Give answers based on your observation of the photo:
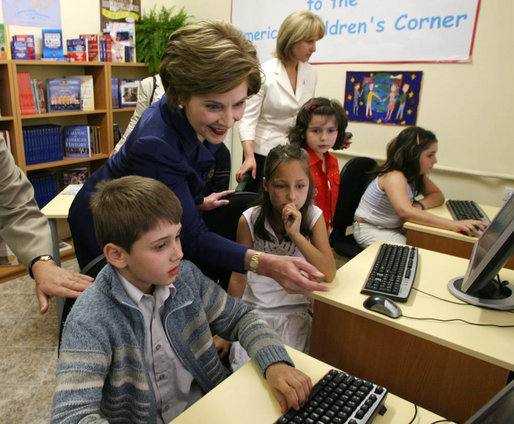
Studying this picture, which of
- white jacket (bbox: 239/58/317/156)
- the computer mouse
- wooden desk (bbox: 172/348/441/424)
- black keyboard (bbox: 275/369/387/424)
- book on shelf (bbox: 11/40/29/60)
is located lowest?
wooden desk (bbox: 172/348/441/424)

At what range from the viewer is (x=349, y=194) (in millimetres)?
2539

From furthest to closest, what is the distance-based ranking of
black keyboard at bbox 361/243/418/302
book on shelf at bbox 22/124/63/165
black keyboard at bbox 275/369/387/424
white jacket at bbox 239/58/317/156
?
book on shelf at bbox 22/124/63/165 → white jacket at bbox 239/58/317/156 → black keyboard at bbox 361/243/418/302 → black keyboard at bbox 275/369/387/424

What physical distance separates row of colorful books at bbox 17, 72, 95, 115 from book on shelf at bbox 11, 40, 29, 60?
0.40 ft

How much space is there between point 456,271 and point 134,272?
3.81ft

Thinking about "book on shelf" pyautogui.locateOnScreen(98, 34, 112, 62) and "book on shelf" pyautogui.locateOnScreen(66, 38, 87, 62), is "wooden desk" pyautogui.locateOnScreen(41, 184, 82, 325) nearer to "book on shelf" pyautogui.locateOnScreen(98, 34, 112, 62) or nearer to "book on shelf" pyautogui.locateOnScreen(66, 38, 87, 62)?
"book on shelf" pyautogui.locateOnScreen(66, 38, 87, 62)

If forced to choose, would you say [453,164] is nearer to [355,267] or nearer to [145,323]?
[355,267]

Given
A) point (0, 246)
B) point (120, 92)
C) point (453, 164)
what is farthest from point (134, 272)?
point (120, 92)

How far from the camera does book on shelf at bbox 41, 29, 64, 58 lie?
10.7 ft

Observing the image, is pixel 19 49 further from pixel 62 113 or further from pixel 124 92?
pixel 124 92

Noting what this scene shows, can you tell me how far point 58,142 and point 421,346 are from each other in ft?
10.6

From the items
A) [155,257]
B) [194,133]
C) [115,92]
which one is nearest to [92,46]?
[115,92]

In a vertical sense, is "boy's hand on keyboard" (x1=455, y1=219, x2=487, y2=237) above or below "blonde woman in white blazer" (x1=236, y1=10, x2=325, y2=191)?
below

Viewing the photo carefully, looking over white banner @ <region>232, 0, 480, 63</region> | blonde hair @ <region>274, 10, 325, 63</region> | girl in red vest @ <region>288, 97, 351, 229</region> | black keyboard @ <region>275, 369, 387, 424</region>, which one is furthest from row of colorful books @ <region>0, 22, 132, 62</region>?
black keyboard @ <region>275, 369, 387, 424</region>

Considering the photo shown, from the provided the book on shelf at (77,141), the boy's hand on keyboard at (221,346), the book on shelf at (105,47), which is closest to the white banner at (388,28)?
the book on shelf at (105,47)
